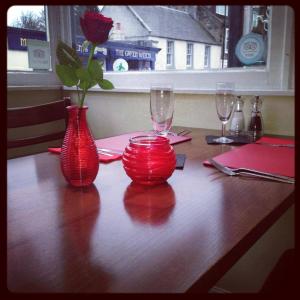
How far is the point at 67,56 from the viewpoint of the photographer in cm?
60

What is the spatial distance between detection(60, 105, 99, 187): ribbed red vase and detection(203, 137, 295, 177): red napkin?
30 centimetres

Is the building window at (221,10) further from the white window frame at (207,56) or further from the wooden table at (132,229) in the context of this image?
the wooden table at (132,229)

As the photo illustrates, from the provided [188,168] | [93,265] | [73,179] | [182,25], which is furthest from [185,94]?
[93,265]

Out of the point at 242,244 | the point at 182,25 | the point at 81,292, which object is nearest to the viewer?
the point at 81,292

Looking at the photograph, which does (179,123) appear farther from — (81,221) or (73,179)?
(81,221)

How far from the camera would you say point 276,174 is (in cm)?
71

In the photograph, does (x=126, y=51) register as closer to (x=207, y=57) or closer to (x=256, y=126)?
(x=207, y=57)

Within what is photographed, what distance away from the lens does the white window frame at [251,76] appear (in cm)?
137

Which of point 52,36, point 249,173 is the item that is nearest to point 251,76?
point 249,173

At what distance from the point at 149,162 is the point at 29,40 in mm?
1701

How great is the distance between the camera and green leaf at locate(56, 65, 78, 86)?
0.59 metres

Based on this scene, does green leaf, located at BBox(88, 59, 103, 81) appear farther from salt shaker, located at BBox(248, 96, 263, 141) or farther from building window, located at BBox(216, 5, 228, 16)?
building window, located at BBox(216, 5, 228, 16)

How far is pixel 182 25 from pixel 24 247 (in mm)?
1608

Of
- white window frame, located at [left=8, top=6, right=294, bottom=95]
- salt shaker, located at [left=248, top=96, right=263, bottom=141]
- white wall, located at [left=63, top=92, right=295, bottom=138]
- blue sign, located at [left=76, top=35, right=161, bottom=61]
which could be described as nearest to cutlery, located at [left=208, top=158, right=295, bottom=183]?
salt shaker, located at [left=248, top=96, right=263, bottom=141]
